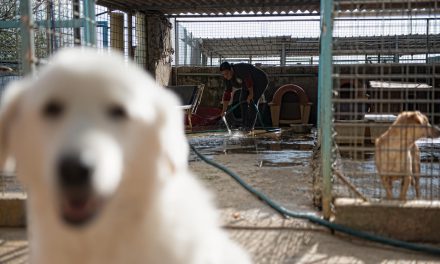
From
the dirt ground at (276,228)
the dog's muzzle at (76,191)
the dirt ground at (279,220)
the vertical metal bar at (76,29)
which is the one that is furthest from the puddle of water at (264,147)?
the dog's muzzle at (76,191)

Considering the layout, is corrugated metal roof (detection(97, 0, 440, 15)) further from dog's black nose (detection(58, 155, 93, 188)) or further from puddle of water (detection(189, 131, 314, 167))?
Answer: dog's black nose (detection(58, 155, 93, 188))

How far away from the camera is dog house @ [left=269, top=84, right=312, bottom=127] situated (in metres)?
14.4

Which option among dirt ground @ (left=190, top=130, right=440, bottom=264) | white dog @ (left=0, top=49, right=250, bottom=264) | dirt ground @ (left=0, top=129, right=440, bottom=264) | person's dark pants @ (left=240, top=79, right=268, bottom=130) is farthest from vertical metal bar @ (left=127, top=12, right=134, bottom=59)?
white dog @ (left=0, top=49, right=250, bottom=264)

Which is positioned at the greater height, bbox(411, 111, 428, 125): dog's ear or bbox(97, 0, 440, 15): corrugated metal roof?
bbox(97, 0, 440, 15): corrugated metal roof

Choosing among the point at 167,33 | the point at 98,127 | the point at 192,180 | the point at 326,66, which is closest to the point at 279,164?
the point at 326,66

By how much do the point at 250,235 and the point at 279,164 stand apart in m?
3.73

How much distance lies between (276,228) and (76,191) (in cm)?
281

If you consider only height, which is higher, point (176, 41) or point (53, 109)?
point (176, 41)

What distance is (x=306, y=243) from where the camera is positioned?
147 inches

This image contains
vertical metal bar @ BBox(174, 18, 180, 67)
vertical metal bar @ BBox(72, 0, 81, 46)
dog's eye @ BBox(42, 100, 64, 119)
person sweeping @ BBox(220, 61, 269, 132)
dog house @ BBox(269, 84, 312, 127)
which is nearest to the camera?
dog's eye @ BBox(42, 100, 64, 119)

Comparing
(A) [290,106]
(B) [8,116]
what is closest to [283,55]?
(A) [290,106]

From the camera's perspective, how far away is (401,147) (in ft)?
14.2

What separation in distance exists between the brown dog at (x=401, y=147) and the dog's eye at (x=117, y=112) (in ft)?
10.6

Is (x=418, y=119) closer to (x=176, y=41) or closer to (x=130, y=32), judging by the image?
(x=130, y=32)
